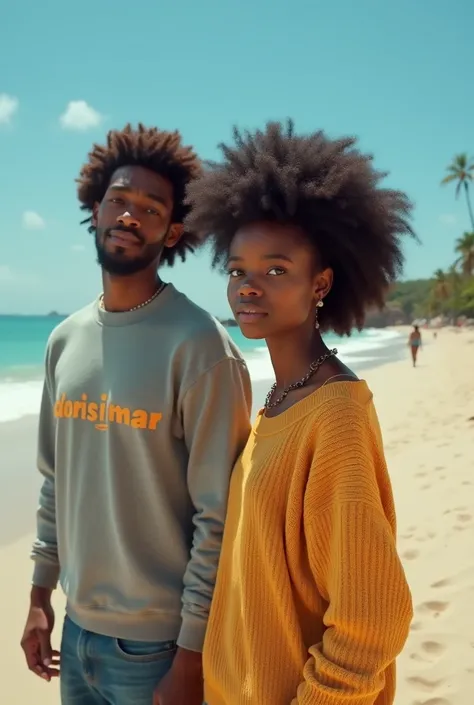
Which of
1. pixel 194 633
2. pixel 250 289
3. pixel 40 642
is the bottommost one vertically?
pixel 40 642

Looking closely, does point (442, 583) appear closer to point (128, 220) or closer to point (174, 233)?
point (174, 233)

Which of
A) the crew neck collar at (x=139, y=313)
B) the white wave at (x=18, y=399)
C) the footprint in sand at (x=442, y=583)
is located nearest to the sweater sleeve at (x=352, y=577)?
the crew neck collar at (x=139, y=313)

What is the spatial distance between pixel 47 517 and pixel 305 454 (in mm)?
1189

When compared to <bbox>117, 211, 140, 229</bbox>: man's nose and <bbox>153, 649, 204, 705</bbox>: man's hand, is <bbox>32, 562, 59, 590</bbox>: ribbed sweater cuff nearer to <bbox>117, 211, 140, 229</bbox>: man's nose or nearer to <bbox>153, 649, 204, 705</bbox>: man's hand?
<bbox>153, 649, 204, 705</bbox>: man's hand

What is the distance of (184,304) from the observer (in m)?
1.85

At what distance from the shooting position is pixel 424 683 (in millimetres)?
2854

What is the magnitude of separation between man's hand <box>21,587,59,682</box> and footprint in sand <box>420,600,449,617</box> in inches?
84.7

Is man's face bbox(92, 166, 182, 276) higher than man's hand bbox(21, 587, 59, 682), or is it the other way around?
man's face bbox(92, 166, 182, 276)

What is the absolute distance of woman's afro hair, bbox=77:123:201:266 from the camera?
2021mm

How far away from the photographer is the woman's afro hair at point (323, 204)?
1526 mm

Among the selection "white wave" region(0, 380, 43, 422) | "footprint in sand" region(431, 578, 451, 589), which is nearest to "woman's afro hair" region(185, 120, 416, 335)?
"footprint in sand" region(431, 578, 451, 589)

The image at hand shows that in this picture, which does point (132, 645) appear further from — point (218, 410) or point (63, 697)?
point (218, 410)

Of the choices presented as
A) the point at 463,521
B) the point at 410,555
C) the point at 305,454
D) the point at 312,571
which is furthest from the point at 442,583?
the point at 305,454

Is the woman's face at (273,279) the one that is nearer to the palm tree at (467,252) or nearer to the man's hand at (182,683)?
the man's hand at (182,683)
